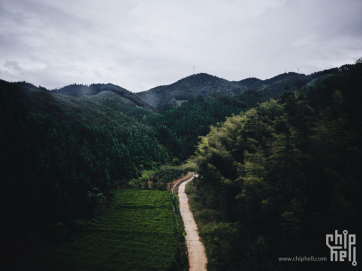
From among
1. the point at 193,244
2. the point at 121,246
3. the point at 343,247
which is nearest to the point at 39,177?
the point at 121,246

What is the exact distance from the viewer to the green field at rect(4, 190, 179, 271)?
11.4m

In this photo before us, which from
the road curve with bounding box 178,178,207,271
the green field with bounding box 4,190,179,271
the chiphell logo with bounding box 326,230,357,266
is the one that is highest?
the chiphell logo with bounding box 326,230,357,266

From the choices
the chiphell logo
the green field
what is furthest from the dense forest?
the green field

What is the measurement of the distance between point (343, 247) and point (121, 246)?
14.0m

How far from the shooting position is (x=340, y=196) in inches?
290

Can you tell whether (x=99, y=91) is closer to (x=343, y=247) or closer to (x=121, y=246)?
(x=121, y=246)

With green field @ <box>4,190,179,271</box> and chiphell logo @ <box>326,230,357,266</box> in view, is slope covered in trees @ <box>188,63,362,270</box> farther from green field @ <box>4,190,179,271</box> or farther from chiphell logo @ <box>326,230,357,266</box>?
green field @ <box>4,190,179,271</box>

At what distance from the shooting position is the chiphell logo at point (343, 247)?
6910 mm

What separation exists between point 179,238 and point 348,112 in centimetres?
1608

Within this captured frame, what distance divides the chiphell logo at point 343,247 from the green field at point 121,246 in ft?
30.6

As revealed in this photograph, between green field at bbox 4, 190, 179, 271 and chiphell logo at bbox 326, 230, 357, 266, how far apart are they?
367 inches

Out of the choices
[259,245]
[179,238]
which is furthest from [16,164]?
[259,245]

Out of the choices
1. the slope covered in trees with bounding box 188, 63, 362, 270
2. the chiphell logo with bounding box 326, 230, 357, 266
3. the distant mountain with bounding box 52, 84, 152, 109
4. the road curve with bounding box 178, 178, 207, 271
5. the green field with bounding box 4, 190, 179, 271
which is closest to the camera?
the chiphell logo with bounding box 326, 230, 357, 266

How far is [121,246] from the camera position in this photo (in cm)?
1359
